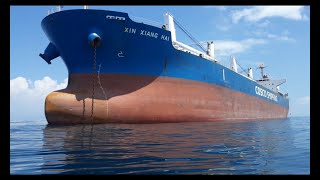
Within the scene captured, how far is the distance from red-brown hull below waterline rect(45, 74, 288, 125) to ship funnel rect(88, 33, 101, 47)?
1.73m

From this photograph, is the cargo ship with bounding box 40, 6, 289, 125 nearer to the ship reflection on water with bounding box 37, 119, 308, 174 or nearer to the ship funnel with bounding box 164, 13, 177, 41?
the ship funnel with bounding box 164, 13, 177, 41

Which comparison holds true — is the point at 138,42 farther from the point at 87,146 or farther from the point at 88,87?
the point at 87,146

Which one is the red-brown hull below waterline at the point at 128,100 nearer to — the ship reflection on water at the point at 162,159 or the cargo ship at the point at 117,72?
the cargo ship at the point at 117,72

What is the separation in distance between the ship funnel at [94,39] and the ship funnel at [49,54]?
5.63 metres

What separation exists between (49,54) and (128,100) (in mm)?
7435

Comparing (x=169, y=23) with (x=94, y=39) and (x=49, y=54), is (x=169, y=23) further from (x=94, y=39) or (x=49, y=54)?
(x=49, y=54)

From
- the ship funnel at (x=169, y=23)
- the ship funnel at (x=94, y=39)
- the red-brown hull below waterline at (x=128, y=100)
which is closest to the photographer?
the ship funnel at (x=94, y=39)

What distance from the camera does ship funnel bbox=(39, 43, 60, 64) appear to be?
63.2ft

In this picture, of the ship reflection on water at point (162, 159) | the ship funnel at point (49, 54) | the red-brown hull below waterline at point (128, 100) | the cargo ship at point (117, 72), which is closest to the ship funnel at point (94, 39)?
the cargo ship at point (117, 72)

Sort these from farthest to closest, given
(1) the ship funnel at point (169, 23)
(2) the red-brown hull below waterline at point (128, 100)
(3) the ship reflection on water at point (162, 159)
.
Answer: (1) the ship funnel at point (169, 23) → (2) the red-brown hull below waterline at point (128, 100) → (3) the ship reflection on water at point (162, 159)

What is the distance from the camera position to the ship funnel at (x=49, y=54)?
19250mm

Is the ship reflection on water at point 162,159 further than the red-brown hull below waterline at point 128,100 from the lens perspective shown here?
No

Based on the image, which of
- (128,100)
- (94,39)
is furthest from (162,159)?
(94,39)

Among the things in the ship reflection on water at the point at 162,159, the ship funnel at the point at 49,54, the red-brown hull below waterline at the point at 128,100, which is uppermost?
the ship funnel at the point at 49,54
